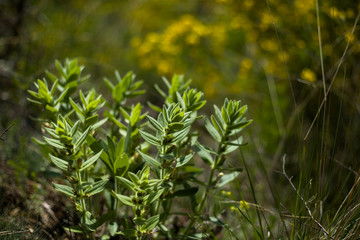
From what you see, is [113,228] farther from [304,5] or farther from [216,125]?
[304,5]

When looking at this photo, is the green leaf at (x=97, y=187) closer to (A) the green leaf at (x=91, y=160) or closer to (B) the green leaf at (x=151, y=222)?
(A) the green leaf at (x=91, y=160)

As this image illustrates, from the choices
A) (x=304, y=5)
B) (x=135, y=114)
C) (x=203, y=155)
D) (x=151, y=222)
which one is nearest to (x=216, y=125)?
(x=203, y=155)

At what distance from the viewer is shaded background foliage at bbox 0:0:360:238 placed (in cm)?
201

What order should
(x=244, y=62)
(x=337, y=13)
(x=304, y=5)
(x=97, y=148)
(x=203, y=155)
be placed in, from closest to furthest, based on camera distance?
1. (x=97, y=148)
2. (x=203, y=155)
3. (x=337, y=13)
4. (x=304, y=5)
5. (x=244, y=62)

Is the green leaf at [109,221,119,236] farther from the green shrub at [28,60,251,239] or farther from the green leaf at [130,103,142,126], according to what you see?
the green leaf at [130,103,142,126]

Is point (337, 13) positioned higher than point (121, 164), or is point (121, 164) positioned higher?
point (337, 13)

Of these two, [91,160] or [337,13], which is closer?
[91,160]

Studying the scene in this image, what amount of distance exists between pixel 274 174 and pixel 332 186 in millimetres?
442

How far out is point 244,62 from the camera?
2.94 meters

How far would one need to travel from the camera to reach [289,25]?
105 inches

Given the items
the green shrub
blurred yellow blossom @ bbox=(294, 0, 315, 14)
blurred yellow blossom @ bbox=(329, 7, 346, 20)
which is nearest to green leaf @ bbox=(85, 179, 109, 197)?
the green shrub

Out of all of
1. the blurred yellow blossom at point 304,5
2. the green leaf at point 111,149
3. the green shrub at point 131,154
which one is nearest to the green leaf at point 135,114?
the green shrub at point 131,154

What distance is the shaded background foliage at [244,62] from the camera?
6.59ft

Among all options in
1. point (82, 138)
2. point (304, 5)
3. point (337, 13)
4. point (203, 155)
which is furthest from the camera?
point (304, 5)
